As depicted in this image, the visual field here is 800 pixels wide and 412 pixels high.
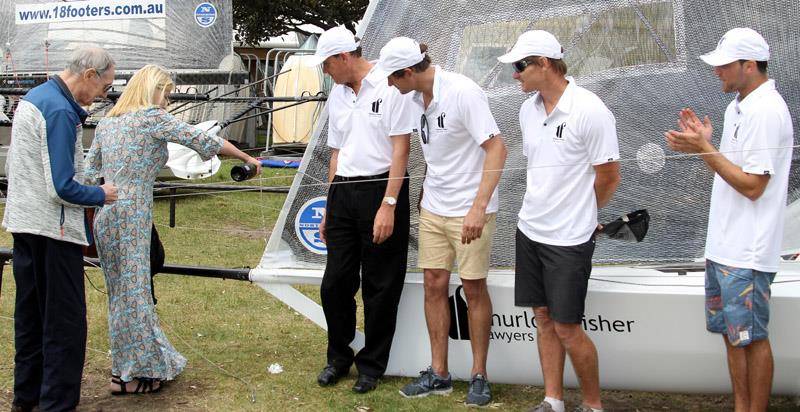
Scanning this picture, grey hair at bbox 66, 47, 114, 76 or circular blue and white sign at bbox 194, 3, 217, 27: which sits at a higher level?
circular blue and white sign at bbox 194, 3, 217, 27

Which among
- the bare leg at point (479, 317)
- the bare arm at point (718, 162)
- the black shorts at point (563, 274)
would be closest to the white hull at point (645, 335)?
the bare leg at point (479, 317)

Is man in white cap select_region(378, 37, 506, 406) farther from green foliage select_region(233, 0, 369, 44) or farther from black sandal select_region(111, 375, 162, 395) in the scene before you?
green foliage select_region(233, 0, 369, 44)

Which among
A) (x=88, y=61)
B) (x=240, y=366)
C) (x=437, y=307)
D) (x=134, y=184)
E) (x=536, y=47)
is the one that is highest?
(x=536, y=47)

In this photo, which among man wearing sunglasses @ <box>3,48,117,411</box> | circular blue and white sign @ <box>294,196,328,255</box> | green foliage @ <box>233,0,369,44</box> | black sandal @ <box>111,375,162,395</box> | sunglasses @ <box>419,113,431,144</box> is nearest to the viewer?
man wearing sunglasses @ <box>3,48,117,411</box>

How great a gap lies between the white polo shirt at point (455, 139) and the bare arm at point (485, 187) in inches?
2.0

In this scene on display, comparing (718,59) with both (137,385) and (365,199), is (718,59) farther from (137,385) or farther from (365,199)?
(137,385)

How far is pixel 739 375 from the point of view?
370cm

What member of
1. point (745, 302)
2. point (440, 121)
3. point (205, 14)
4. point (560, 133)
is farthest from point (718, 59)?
point (205, 14)

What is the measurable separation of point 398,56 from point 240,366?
6.16ft

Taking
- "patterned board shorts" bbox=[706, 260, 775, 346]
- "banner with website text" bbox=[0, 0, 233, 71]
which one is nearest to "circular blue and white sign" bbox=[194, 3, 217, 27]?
"banner with website text" bbox=[0, 0, 233, 71]

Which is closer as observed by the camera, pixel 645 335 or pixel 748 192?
pixel 748 192

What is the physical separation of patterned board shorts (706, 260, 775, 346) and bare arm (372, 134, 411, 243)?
1391 millimetres

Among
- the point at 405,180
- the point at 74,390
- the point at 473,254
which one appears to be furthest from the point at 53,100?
the point at 473,254

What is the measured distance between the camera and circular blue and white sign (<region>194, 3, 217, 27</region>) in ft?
32.4
